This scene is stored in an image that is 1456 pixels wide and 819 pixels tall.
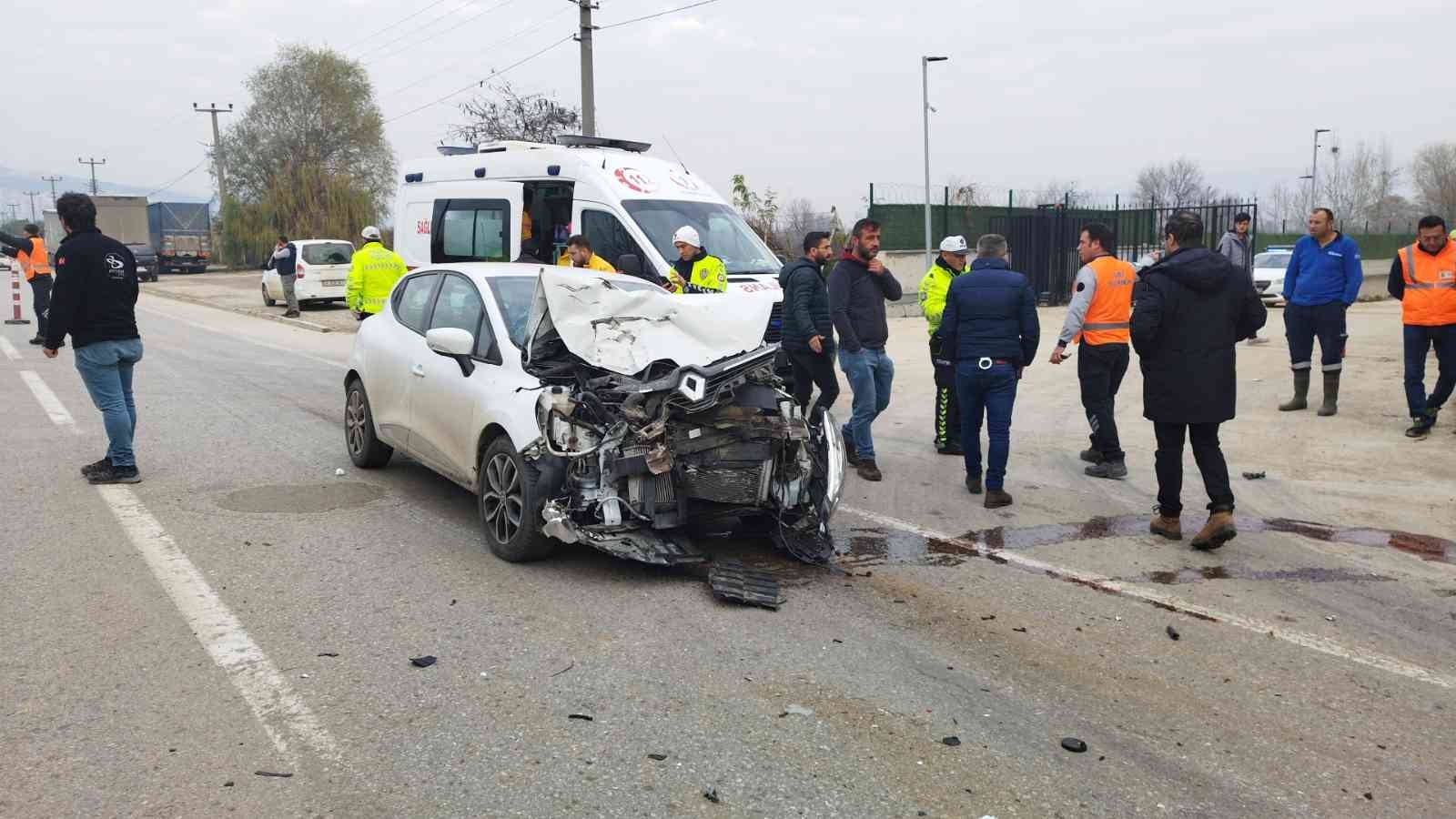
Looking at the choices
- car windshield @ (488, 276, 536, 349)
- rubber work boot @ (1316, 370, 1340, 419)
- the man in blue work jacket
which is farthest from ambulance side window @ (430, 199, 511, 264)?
rubber work boot @ (1316, 370, 1340, 419)

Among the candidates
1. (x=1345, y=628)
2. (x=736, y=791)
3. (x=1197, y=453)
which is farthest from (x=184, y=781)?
(x=1197, y=453)

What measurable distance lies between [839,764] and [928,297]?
19.6 ft

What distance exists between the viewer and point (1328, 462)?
8.86m

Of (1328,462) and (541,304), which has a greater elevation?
(541,304)

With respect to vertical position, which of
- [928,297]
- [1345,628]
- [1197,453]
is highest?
[928,297]

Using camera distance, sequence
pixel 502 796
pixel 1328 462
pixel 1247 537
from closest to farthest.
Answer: pixel 502 796 → pixel 1247 537 → pixel 1328 462

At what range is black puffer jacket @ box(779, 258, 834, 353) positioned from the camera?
838 cm

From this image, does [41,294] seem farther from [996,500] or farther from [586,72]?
[996,500]

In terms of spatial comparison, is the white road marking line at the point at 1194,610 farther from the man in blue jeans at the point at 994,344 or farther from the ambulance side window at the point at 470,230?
the ambulance side window at the point at 470,230

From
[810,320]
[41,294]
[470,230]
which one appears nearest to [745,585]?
[810,320]

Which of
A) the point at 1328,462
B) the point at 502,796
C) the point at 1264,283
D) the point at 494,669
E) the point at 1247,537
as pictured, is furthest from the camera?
the point at 1264,283

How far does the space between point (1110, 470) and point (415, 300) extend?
17.0 ft

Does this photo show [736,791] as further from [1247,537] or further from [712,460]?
[1247,537]

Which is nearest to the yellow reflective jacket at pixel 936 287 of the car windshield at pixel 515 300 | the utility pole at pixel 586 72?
the car windshield at pixel 515 300
